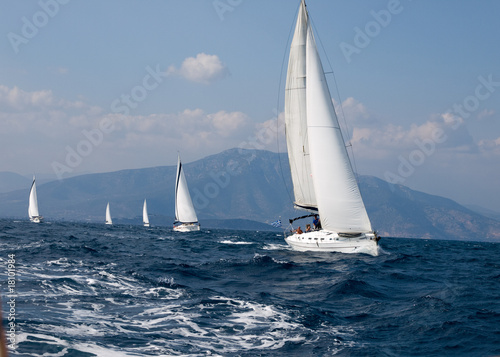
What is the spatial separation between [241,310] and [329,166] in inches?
939

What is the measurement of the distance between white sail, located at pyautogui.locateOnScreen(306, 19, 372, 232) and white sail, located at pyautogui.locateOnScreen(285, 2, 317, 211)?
4462 mm

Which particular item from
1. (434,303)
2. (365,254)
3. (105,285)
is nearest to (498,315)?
(434,303)

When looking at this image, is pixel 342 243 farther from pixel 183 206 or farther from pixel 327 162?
pixel 183 206

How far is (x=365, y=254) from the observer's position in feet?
142

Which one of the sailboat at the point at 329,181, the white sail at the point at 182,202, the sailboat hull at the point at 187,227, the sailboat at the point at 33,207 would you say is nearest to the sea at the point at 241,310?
the sailboat at the point at 329,181

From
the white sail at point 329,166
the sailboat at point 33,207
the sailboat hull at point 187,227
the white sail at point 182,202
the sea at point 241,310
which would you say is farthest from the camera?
the sailboat at point 33,207

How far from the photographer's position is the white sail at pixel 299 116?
4719cm

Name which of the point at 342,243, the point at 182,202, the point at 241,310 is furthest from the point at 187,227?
the point at 241,310

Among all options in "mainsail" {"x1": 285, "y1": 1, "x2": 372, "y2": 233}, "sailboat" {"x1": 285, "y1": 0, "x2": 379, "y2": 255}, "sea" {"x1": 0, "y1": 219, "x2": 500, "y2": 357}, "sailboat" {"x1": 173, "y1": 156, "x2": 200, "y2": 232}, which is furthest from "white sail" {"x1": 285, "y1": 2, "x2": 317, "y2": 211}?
"sailboat" {"x1": 173, "y1": 156, "x2": 200, "y2": 232}

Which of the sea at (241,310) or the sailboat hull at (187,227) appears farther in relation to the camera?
the sailboat hull at (187,227)

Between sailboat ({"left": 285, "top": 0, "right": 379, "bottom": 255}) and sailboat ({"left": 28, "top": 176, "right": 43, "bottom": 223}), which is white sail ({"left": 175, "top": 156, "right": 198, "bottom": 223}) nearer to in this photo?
sailboat ({"left": 28, "top": 176, "right": 43, "bottom": 223})

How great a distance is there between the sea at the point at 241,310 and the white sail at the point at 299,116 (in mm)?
16105

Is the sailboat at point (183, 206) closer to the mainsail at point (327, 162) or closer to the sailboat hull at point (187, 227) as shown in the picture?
the sailboat hull at point (187, 227)

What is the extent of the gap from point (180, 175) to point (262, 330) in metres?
97.0
